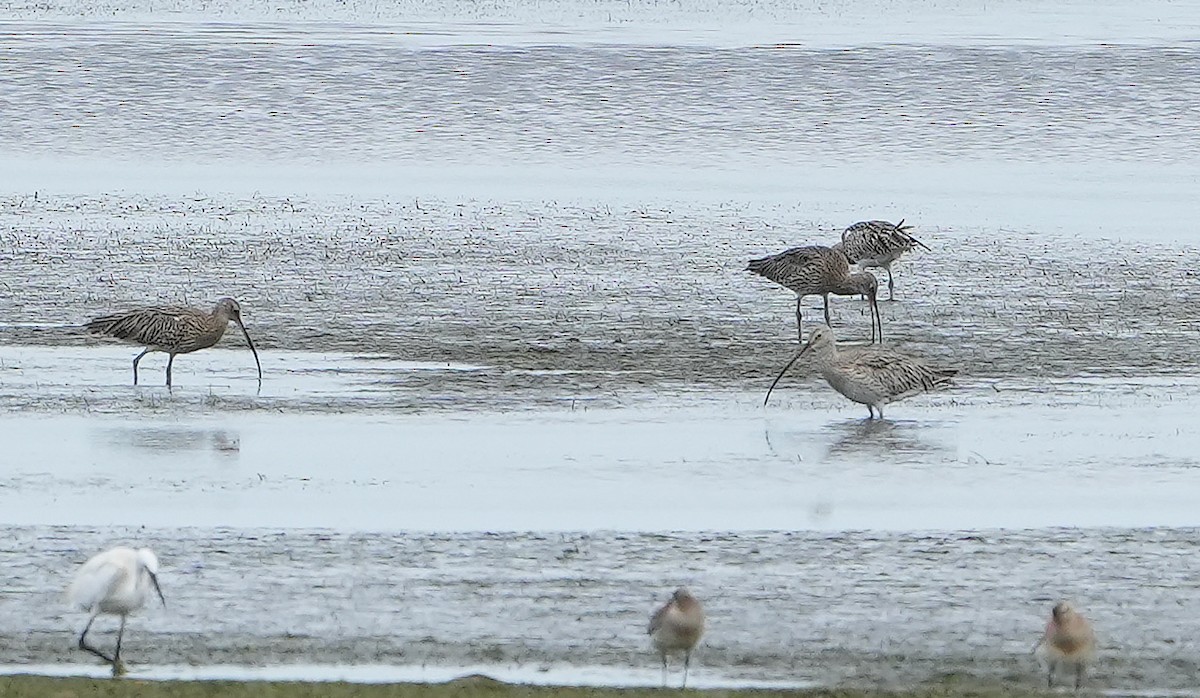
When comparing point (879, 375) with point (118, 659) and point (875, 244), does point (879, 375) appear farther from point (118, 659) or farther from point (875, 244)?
point (118, 659)

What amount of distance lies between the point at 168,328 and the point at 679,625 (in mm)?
7269

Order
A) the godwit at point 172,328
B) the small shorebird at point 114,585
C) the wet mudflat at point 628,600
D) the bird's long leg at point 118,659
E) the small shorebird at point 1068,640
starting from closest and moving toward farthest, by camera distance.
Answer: the small shorebird at point 1068,640 → the small shorebird at point 114,585 → the bird's long leg at point 118,659 → the wet mudflat at point 628,600 → the godwit at point 172,328

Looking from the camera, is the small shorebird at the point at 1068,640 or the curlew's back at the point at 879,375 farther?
the curlew's back at the point at 879,375

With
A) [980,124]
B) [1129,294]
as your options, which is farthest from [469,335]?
[980,124]

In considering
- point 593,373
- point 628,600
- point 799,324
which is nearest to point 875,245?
point 799,324

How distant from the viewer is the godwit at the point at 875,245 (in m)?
18.6

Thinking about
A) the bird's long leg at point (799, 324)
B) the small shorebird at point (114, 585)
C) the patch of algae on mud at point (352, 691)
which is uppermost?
the small shorebird at point (114, 585)

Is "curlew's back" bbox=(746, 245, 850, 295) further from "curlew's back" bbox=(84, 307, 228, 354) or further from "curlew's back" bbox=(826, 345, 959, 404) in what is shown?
"curlew's back" bbox=(84, 307, 228, 354)

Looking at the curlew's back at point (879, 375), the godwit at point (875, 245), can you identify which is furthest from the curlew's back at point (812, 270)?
the curlew's back at point (879, 375)

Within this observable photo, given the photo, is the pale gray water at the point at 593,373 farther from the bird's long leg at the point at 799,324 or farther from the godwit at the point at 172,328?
the godwit at the point at 172,328

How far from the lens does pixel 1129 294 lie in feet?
60.1

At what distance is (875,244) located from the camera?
18.6 meters

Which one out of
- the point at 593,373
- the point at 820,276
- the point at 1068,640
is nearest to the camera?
the point at 1068,640

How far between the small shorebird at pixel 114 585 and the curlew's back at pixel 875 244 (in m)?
10.8
